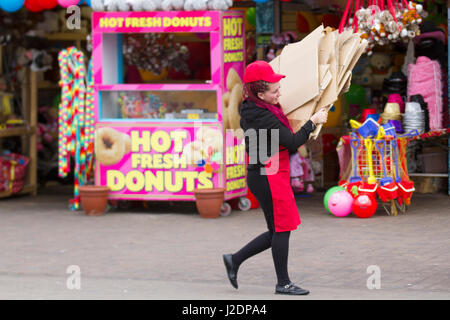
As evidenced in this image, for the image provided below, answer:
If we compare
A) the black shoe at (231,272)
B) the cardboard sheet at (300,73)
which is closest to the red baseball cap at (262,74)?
the cardboard sheet at (300,73)

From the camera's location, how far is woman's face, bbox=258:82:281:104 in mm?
7207

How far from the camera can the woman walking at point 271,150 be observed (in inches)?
283

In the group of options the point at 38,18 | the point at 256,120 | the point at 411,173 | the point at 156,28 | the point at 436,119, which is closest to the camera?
the point at 256,120

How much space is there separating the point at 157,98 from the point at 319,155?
114 inches

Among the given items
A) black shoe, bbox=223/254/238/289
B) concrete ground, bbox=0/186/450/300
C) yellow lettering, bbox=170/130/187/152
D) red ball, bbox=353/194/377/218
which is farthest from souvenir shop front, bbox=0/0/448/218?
black shoe, bbox=223/254/238/289

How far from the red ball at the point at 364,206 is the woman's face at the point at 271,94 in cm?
431

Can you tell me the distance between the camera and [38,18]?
47.9 ft

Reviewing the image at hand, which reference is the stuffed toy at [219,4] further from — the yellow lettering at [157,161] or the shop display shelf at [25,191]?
the shop display shelf at [25,191]

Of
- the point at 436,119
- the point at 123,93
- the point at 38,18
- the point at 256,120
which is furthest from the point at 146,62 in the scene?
the point at 256,120

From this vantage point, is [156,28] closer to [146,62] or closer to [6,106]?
[146,62]

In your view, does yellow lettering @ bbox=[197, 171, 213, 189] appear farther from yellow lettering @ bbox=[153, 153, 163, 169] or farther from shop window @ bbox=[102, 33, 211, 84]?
shop window @ bbox=[102, 33, 211, 84]

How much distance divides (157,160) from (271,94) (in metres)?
4.94

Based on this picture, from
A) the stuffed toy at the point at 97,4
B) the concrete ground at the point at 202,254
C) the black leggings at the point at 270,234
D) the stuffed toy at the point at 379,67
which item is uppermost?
the stuffed toy at the point at 97,4

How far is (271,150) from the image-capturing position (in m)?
7.22
